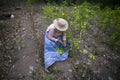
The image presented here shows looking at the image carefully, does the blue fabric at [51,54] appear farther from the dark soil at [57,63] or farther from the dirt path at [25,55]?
the dirt path at [25,55]

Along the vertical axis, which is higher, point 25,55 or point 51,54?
point 51,54

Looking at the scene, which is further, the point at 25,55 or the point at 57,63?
the point at 25,55

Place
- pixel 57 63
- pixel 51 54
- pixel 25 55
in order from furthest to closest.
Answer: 1. pixel 25 55
2. pixel 57 63
3. pixel 51 54

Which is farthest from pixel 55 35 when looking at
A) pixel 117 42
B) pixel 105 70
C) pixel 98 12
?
pixel 98 12

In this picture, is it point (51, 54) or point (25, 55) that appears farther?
point (25, 55)

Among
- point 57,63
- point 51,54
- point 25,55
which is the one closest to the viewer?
point 51,54

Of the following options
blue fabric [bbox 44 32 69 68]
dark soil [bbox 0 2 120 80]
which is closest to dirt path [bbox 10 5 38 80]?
dark soil [bbox 0 2 120 80]

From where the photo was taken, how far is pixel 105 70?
5.34 metres

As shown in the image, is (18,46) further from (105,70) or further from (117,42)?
(117,42)

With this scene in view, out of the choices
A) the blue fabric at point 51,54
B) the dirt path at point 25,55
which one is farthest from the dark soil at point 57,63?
the blue fabric at point 51,54

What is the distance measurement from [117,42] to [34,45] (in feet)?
8.27

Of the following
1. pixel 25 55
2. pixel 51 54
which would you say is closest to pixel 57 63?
pixel 51 54

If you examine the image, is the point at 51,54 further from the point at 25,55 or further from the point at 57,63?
the point at 25,55

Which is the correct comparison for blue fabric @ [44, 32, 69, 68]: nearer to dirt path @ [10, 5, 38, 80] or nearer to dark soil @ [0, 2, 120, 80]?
dark soil @ [0, 2, 120, 80]
